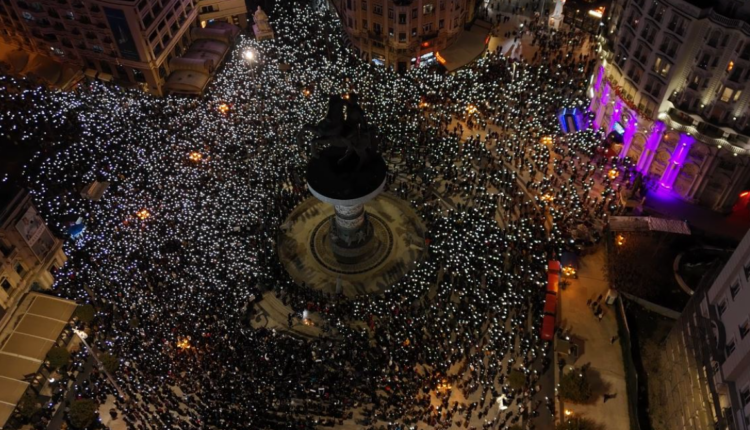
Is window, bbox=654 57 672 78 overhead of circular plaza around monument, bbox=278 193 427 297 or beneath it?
overhead

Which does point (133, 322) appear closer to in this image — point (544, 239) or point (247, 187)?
point (247, 187)

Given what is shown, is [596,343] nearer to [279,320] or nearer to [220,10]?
[279,320]

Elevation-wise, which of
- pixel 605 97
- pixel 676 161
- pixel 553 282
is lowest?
pixel 553 282

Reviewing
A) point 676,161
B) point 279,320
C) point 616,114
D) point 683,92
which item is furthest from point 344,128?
point 676,161

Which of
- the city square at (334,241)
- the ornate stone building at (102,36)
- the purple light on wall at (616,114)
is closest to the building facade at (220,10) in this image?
the ornate stone building at (102,36)

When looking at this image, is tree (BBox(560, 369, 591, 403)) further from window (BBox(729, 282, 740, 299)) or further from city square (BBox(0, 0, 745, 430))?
window (BBox(729, 282, 740, 299))

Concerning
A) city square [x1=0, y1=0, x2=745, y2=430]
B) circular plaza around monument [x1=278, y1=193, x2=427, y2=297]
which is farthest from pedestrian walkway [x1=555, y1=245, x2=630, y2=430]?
circular plaza around monument [x1=278, y1=193, x2=427, y2=297]

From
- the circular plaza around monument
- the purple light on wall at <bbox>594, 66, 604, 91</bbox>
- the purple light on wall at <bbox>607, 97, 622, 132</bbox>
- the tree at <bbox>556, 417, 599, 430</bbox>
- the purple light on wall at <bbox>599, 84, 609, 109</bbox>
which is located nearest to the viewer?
the tree at <bbox>556, 417, 599, 430</bbox>
